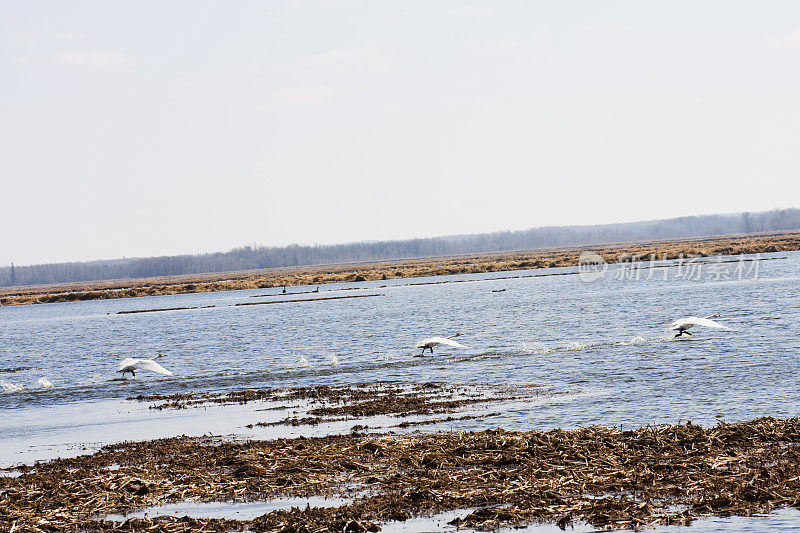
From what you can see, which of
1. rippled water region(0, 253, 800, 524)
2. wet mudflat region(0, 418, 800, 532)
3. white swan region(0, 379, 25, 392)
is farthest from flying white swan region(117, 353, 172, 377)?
wet mudflat region(0, 418, 800, 532)

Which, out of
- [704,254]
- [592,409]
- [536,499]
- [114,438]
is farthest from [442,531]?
[704,254]

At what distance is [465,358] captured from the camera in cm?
3412

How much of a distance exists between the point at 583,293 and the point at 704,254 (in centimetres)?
6656

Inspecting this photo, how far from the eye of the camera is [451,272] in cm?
15062

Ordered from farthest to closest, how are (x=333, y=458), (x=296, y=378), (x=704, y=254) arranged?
(x=704, y=254), (x=296, y=378), (x=333, y=458)

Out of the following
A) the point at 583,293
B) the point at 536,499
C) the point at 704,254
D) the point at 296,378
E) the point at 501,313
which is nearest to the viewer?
the point at 536,499

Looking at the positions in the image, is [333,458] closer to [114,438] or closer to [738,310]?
[114,438]

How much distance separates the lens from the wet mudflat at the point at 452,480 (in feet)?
38.7

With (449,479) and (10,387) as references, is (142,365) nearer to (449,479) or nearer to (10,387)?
(10,387)

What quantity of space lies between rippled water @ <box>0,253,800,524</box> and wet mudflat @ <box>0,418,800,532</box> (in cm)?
317

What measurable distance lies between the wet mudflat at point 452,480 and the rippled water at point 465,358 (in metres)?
3.17

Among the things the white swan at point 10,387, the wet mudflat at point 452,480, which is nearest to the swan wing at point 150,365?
the white swan at point 10,387

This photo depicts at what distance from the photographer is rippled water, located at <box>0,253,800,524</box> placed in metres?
21.0

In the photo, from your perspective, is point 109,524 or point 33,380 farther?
point 33,380
